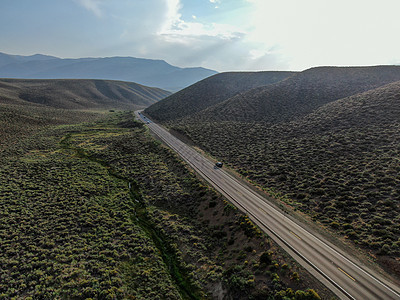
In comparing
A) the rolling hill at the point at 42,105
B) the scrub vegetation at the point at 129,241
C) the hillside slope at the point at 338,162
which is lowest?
the scrub vegetation at the point at 129,241

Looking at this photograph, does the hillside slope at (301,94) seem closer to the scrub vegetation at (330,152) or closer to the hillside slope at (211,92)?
the scrub vegetation at (330,152)

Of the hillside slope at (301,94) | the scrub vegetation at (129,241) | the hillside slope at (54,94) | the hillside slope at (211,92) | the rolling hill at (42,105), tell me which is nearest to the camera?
the scrub vegetation at (129,241)

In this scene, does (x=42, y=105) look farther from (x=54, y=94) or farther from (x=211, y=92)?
(x=211, y=92)

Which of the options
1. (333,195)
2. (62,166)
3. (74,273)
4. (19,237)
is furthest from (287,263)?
(62,166)

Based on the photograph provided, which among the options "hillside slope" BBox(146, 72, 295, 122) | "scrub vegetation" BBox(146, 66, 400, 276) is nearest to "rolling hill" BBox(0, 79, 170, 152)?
"hillside slope" BBox(146, 72, 295, 122)

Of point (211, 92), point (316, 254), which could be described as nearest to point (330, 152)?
point (316, 254)

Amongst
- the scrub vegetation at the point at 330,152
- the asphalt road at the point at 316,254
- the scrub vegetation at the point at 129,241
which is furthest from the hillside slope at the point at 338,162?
the scrub vegetation at the point at 129,241

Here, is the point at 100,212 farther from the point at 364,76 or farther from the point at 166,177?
the point at 364,76
